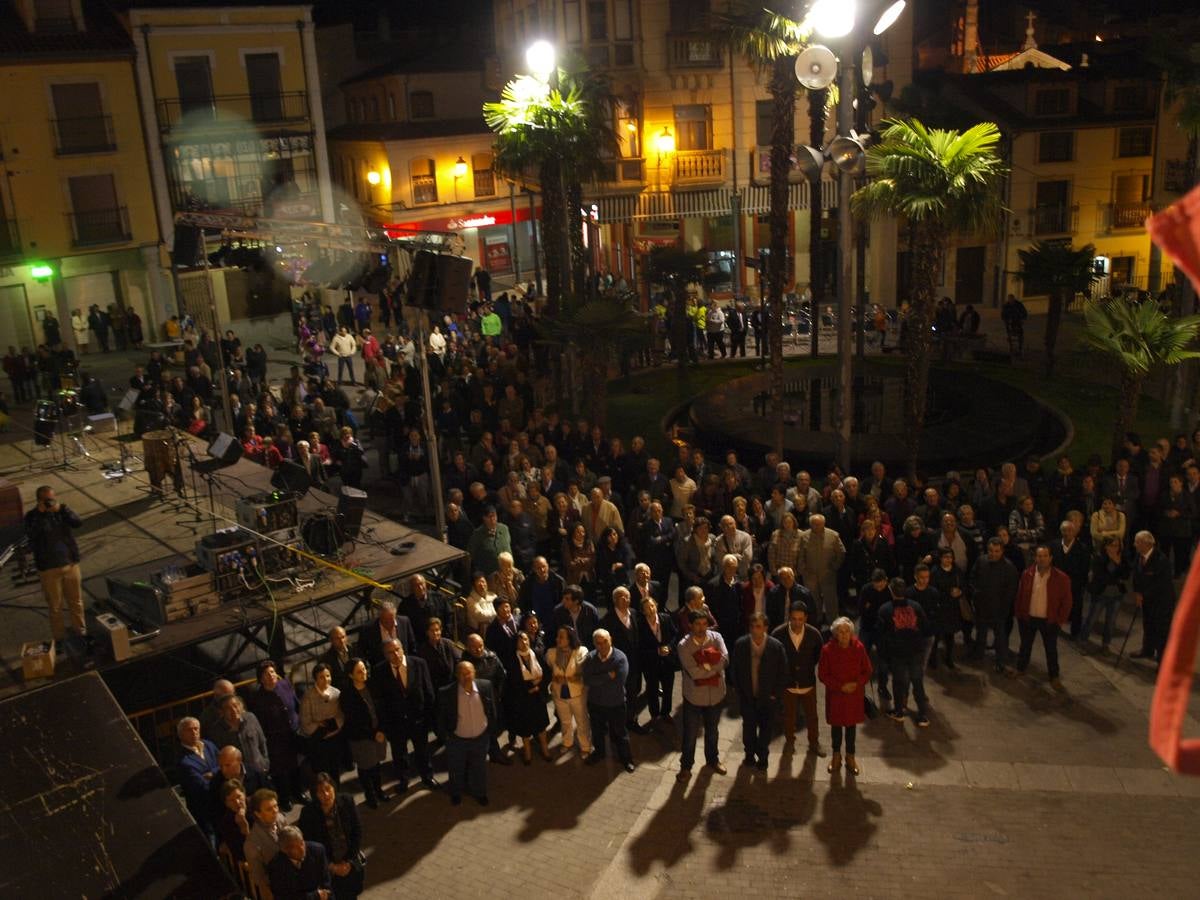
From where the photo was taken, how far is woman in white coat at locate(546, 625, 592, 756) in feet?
36.1

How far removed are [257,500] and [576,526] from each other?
12.4 feet

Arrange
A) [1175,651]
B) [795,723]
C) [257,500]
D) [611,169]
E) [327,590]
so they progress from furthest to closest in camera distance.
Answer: [611,169]
[257,500]
[327,590]
[795,723]
[1175,651]

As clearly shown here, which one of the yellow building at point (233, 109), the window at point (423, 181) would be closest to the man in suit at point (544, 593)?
the yellow building at point (233, 109)

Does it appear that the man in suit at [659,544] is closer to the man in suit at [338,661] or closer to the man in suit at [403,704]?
the man in suit at [403,704]

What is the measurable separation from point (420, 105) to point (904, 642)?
40888 mm

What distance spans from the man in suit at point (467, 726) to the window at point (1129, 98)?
3529 cm

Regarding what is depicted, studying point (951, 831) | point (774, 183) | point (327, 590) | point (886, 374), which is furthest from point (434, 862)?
point (886, 374)

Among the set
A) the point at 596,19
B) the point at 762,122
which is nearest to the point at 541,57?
the point at 596,19

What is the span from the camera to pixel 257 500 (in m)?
13.5

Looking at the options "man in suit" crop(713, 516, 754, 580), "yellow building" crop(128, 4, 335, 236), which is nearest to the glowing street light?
"man in suit" crop(713, 516, 754, 580)

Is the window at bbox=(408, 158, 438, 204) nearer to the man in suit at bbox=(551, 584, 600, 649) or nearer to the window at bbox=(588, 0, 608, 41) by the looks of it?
the window at bbox=(588, 0, 608, 41)

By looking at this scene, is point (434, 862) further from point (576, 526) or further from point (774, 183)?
point (774, 183)

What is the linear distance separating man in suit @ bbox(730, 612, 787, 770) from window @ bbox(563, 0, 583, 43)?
107 feet

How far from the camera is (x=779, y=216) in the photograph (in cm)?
2189
